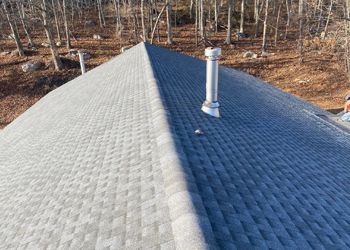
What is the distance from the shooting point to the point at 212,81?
18.2 ft

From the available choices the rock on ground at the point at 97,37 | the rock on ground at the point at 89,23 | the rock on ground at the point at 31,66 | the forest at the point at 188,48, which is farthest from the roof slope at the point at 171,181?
the rock on ground at the point at 89,23

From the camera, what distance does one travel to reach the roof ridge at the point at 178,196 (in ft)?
7.31

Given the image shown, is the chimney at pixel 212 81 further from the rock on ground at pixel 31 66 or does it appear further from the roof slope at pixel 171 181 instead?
the rock on ground at pixel 31 66

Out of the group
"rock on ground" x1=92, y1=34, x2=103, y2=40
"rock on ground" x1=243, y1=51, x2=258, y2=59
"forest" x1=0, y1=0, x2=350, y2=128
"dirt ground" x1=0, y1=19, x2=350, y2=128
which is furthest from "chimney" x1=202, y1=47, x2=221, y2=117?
"rock on ground" x1=92, y1=34, x2=103, y2=40

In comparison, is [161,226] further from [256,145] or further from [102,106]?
[102,106]

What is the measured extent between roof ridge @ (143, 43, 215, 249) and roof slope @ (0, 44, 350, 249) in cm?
1

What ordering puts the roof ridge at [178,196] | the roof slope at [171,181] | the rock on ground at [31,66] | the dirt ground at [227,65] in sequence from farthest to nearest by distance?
1. the rock on ground at [31,66]
2. the dirt ground at [227,65]
3. the roof slope at [171,181]
4. the roof ridge at [178,196]

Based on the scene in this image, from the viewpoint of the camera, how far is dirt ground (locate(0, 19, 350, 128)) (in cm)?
2081

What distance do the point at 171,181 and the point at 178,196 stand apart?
30 cm

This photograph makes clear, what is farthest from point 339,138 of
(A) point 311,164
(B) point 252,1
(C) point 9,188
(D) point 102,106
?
(B) point 252,1

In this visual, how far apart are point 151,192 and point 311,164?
3.01 m

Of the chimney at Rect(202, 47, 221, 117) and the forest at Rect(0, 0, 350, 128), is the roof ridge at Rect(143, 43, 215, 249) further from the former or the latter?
the forest at Rect(0, 0, 350, 128)

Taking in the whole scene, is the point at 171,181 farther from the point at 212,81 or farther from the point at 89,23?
the point at 89,23

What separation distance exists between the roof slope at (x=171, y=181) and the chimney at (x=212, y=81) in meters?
0.18
